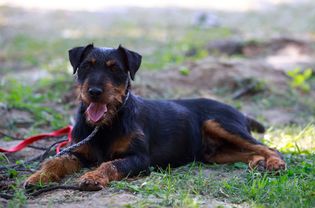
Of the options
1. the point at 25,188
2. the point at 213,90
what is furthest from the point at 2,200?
the point at 213,90

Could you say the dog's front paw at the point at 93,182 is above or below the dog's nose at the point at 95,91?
below

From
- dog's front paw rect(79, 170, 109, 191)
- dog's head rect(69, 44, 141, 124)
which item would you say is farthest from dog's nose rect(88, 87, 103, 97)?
dog's front paw rect(79, 170, 109, 191)

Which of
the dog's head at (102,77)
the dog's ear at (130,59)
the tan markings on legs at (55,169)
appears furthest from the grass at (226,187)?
the dog's ear at (130,59)

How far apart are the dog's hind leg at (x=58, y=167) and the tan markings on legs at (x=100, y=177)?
41 centimetres

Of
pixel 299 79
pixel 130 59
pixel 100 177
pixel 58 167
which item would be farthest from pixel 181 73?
pixel 100 177

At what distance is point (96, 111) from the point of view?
5.98 metres

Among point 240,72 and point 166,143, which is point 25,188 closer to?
point 166,143

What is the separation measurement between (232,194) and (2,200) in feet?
7.15

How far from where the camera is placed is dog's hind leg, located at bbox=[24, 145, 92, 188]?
554 centimetres

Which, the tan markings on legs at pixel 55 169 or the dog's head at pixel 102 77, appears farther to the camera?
the dog's head at pixel 102 77

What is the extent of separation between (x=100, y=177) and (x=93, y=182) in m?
0.14

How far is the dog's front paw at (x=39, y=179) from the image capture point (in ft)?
17.8

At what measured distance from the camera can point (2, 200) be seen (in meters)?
4.96

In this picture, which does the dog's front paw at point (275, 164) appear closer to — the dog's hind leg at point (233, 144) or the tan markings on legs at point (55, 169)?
the dog's hind leg at point (233, 144)
